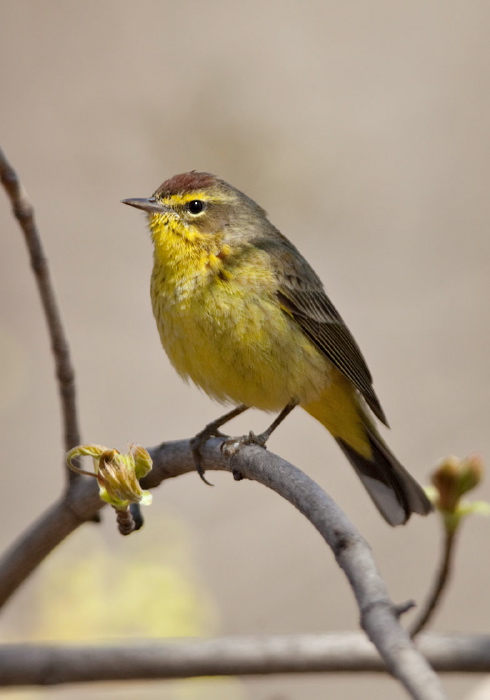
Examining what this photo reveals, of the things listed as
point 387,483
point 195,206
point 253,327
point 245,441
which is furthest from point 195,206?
point 387,483

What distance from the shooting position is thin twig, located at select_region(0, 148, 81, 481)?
254 centimetres

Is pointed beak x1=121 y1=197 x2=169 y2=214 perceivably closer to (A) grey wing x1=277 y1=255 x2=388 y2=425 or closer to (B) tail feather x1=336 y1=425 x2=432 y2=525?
(A) grey wing x1=277 y1=255 x2=388 y2=425

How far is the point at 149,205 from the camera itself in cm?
373

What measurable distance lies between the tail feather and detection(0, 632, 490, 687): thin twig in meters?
1.58

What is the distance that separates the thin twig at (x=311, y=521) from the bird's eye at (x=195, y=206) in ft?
3.52

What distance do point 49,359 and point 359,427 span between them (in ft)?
9.18

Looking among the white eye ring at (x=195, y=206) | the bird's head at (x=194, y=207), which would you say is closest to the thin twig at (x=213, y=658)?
the bird's head at (x=194, y=207)

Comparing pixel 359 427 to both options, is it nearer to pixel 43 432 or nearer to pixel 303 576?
pixel 303 576

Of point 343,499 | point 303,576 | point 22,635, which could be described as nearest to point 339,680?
point 303,576

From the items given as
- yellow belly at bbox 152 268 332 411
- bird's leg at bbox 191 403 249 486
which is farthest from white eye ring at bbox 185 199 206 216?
bird's leg at bbox 191 403 249 486

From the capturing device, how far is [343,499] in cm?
561

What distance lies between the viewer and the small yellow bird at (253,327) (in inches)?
137

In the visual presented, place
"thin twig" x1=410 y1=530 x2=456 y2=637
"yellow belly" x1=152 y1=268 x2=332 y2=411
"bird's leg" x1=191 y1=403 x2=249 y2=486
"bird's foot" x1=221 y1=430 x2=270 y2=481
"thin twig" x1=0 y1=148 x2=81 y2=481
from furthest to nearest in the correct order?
"yellow belly" x1=152 y1=268 x2=332 y2=411
"bird's leg" x1=191 y1=403 x2=249 y2=486
"bird's foot" x1=221 y1=430 x2=270 y2=481
"thin twig" x1=0 y1=148 x2=81 y2=481
"thin twig" x1=410 y1=530 x2=456 y2=637

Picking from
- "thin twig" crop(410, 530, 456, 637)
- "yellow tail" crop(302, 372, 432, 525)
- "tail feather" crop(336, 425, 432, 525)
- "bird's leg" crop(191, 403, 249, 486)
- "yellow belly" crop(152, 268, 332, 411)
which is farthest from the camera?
Answer: "yellow tail" crop(302, 372, 432, 525)
